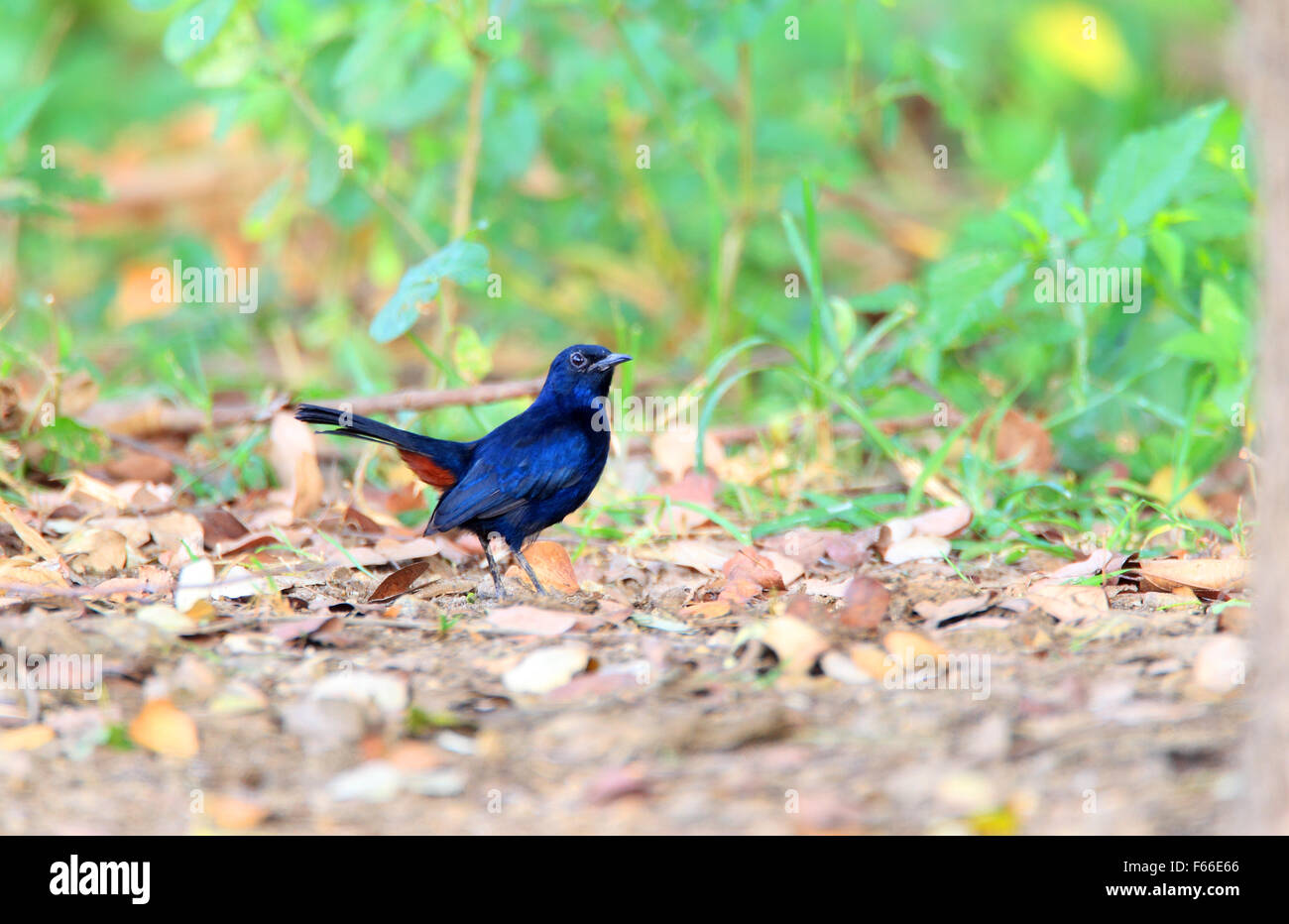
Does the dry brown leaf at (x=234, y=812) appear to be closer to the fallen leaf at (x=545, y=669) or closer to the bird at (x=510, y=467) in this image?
the fallen leaf at (x=545, y=669)

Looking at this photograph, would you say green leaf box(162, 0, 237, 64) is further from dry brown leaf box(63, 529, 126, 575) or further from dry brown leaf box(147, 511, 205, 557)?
dry brown leaf box(63, 529, 126, 575)

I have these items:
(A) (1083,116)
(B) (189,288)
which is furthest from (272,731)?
(A) (1083,116)

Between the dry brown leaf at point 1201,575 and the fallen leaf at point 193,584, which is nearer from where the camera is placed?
the fallen leaf at point 193,584

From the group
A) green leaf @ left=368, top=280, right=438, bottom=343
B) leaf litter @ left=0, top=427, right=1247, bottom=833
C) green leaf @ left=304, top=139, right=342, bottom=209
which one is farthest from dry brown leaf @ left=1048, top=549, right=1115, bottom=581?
green leaf @ left=304, top=139, right=342, bottom=209

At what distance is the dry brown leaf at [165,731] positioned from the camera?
2381mm

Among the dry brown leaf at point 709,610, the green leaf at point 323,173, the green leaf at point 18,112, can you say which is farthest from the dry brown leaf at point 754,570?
the green leaf at point 18,112

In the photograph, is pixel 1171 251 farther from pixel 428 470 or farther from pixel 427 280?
pixel 428 470

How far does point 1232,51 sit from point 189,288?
562 cm

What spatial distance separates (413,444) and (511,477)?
0.33m

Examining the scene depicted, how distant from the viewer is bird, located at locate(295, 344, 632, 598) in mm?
3787

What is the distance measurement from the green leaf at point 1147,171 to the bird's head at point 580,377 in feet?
5.40

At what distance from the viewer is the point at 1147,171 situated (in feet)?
13.8

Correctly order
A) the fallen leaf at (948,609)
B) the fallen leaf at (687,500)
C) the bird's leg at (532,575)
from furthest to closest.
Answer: the fallen leaf at (687,500)
the bird's leg at (532,575)
the fallen leaf at (948,609)

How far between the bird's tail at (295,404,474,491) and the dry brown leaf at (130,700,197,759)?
4.63 feet
